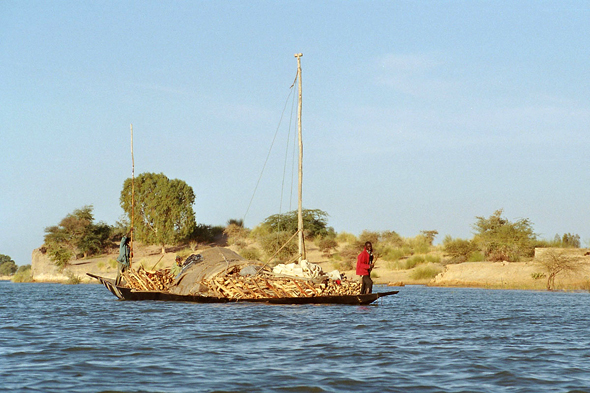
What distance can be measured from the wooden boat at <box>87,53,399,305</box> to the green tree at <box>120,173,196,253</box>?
40.4 m

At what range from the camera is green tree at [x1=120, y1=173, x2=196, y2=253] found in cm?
6638

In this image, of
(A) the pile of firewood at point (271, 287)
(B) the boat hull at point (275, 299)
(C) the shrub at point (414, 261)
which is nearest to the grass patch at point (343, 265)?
(C) the shrub at point (414, 261)

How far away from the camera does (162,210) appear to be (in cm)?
6644

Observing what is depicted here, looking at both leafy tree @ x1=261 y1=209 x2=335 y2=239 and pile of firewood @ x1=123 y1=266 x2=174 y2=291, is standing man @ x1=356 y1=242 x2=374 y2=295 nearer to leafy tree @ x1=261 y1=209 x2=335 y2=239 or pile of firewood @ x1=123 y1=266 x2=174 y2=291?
pile of firewood @ x1=123 y1=266 x2=174 y2=291

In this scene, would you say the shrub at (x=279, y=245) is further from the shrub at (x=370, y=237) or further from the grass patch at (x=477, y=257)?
the grass patch at (x=477, y=257)

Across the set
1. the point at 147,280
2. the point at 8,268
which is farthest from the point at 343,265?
the point at 8,268

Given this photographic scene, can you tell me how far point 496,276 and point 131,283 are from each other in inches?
910

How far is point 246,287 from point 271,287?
38.0 inches

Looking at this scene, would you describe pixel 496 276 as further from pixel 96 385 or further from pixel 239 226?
pixel 239 226

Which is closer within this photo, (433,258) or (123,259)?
(123,259)

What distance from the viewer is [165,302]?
25656 millimetres

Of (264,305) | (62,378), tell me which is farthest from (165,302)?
(62,378)

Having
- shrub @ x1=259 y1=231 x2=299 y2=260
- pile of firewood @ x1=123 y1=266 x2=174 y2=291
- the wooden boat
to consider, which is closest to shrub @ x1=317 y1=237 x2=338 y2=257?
shrub @ x1=259 y1=231 x2=299 y2=260

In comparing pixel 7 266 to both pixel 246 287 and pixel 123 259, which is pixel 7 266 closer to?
pixel 123 259
